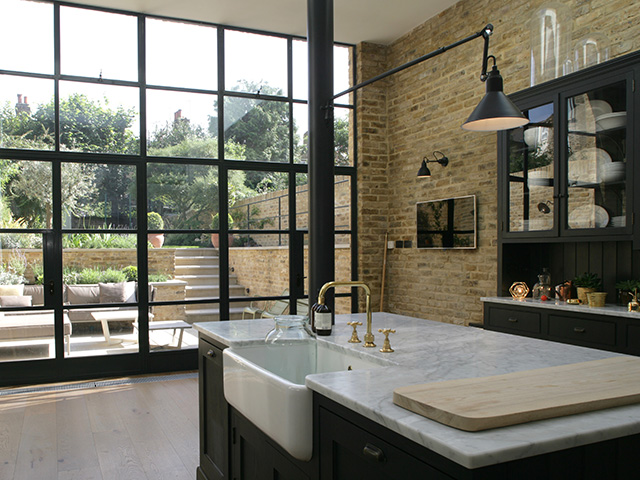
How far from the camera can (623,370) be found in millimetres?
1623

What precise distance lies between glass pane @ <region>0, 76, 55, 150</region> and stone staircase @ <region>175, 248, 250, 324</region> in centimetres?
174

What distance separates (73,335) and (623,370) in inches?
200

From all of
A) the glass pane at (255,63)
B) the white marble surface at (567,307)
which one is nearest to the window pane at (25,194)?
the glass pane at (255,63)

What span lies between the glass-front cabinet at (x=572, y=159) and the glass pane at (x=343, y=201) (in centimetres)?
243


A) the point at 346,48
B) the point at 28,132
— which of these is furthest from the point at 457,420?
the point at 346,48

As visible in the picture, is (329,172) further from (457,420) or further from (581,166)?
(457,420)

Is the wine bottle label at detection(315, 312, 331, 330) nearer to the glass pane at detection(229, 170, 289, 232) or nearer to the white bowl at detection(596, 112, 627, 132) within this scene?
the white bowl at detection(596, 112, 627, 132)

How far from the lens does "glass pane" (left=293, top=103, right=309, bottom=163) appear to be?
628 cm

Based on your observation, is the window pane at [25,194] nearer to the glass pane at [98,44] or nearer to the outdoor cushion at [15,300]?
the outdoor cushion at [15,300]

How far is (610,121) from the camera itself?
11.6 feet

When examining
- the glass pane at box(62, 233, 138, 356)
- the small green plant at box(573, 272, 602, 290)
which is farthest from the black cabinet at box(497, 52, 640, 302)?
the glass pane at box(62, 233, 138, 356)

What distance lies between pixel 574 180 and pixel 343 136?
327cm

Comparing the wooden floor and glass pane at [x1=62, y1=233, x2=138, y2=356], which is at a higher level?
glass pane at [x1=62, y1=233, x2=138, y2=356]

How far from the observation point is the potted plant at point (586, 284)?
12.4 ft
